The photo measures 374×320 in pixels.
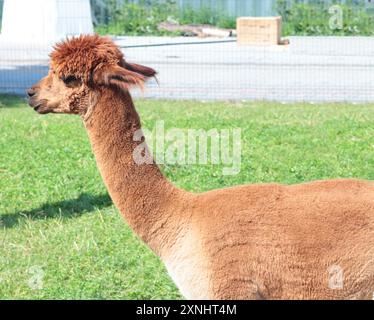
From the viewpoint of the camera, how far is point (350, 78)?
1315cm

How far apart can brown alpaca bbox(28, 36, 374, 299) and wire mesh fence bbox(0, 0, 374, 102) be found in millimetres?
8144

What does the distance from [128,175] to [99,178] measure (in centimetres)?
372

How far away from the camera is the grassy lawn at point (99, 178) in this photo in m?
5.01

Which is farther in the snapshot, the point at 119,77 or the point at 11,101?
the point at 11,101

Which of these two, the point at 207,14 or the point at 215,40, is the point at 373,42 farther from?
the point at 207,14

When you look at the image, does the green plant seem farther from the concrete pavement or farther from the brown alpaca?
the brown alpaca

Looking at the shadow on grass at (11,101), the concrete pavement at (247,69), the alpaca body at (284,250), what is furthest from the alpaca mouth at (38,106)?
the shadow on grass at (11,101)

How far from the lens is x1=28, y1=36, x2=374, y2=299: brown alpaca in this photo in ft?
10.3

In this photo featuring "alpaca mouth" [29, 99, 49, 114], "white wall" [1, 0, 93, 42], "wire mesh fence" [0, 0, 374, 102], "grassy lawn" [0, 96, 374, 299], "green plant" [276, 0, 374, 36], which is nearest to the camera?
"alpaca mouth" [29, 99, 49, 114]

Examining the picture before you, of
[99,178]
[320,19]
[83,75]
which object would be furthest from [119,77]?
[320,19]

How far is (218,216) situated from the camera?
129 inches

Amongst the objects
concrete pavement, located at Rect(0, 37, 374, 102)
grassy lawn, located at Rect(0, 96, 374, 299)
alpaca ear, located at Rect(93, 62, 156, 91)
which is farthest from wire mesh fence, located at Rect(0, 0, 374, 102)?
alpaca ear, located at Rect(93, 62, 156, 91)

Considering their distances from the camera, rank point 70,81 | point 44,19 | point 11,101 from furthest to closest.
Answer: point 44,19 < point 11,101 < point 70,81

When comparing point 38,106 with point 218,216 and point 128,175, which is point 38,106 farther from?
point 218,216
